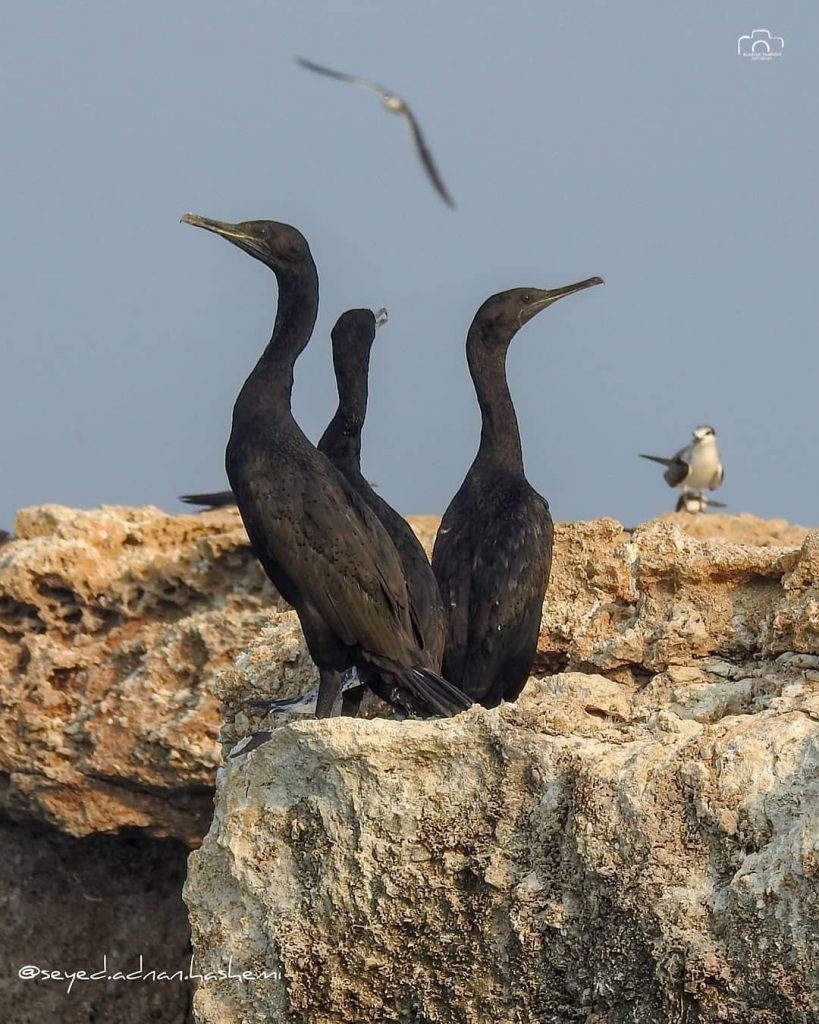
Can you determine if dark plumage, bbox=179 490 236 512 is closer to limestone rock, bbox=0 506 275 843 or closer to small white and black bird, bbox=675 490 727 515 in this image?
limestone rock, bbox=0 506 275 843

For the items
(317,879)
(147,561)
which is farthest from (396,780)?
(147,561)

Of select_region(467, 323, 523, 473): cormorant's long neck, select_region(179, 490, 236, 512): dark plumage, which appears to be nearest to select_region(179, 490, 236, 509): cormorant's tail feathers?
select_region(179, 490, 236, 512): dark plumage

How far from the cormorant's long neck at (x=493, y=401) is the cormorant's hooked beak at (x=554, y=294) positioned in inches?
7.4

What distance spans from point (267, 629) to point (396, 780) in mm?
3091

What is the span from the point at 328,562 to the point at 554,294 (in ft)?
8.37

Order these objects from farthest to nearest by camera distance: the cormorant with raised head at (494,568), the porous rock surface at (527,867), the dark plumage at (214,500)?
the dark plumage at (214,500)
the cormorant with raised head at (494,568)
the porous rock surface at (527,867)

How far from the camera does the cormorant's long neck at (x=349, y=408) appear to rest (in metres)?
8.74

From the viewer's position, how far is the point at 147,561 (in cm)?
1116

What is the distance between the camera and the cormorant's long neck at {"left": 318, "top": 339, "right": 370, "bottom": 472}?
28.7 ft

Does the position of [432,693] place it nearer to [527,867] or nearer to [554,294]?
[527,867]

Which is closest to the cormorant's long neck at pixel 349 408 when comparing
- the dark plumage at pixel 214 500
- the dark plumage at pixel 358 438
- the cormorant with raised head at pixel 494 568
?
the dark plumage at pixel 358 438

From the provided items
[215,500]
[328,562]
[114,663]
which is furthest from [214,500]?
[328,562]

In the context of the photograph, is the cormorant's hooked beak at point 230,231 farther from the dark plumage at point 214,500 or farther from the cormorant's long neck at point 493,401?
the dark plumage at point 214,500

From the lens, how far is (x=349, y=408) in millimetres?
8766
